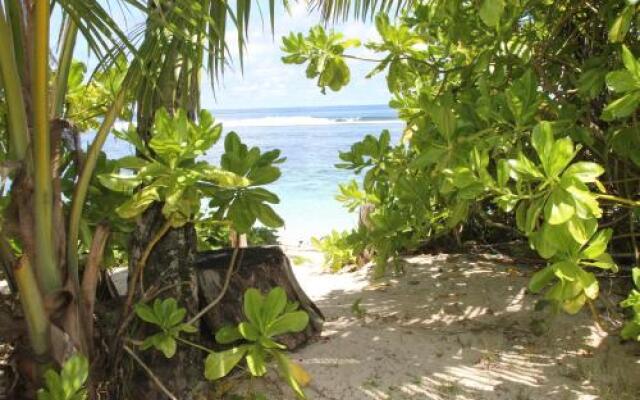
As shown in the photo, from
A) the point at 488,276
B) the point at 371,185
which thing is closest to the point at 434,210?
the point at 488,276

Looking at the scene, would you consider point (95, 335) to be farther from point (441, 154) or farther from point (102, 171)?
point (441, 154)

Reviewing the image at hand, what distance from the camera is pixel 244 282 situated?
247 cm

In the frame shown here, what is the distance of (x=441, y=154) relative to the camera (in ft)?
6.73

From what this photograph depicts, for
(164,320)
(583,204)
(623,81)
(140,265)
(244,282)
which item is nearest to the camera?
(583,204)

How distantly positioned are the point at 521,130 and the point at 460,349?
Result: 1.03 metres

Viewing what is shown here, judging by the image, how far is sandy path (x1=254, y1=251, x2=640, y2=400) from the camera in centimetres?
223

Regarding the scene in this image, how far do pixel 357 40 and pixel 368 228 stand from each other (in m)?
0.85

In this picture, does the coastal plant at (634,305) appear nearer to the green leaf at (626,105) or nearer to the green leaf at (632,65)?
the green leaf at (626,105)

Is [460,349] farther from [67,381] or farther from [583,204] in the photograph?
[67,381]

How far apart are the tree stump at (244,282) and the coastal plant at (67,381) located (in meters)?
0.73

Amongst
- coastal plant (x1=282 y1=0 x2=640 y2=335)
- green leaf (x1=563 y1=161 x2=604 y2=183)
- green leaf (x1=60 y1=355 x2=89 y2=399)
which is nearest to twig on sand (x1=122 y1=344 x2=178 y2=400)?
green leaf (x1=60 y1=355 x2=89 y2=399)

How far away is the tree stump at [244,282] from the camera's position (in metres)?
2.40

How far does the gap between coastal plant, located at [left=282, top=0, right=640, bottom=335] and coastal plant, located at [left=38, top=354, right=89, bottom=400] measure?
1.15 metres

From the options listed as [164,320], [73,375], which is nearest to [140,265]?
[164,320]
